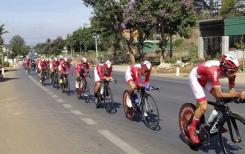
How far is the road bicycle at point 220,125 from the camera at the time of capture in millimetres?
7722

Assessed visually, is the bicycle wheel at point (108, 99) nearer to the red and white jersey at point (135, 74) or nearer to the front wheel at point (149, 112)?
the red and white jersey at point (135, 74)

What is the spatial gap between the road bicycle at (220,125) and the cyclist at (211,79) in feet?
0.33

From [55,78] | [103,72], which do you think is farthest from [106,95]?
[55,78]

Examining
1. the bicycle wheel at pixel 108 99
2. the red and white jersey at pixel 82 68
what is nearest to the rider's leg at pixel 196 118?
the bicycle wheel at pixel 108 99

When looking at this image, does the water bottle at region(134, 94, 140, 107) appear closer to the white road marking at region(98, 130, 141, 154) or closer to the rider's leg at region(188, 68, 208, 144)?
the white road marking at region(98, 130, 141, 154)

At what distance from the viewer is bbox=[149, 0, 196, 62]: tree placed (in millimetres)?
46750

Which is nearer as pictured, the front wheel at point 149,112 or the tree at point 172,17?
the front wheel at point 149,112

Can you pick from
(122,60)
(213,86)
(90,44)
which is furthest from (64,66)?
(90,44)

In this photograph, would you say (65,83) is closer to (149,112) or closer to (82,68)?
(82,68)

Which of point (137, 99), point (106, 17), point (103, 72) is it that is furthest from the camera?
point (106, 17)

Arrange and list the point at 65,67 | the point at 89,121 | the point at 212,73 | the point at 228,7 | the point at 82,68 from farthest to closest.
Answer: the point at 228,7, the point at 65,67, the point at 82,68, the point at 89,121, the point at 212,73

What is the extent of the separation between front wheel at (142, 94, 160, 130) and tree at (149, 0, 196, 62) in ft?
117

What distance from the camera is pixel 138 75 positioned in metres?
11.8

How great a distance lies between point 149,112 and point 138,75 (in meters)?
0.93
